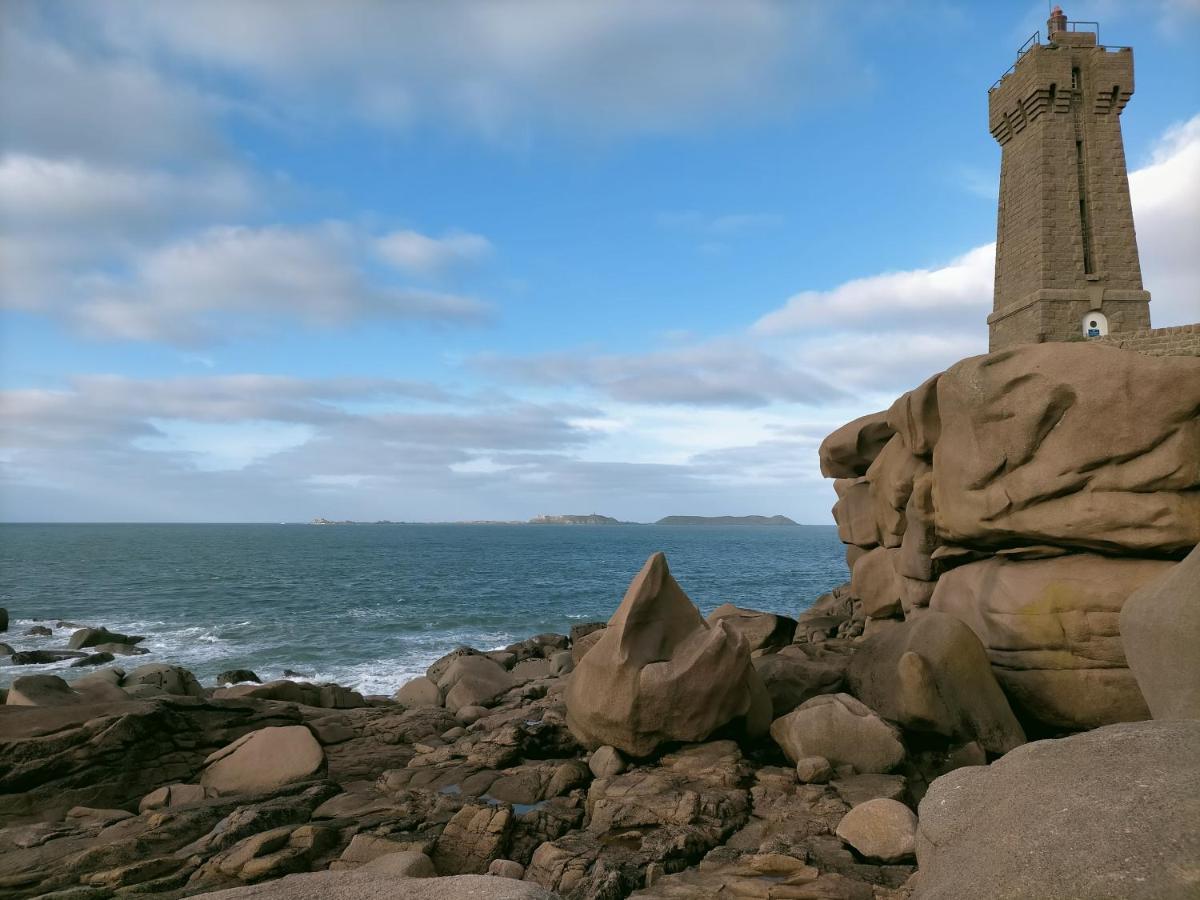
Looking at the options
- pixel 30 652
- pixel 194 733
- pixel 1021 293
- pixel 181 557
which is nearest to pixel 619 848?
pixel 194 733

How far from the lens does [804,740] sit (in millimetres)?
10719

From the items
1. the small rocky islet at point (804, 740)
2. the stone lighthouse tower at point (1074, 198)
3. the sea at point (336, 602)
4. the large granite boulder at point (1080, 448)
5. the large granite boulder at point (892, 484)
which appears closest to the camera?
the small rocky islet at point (804, 740)

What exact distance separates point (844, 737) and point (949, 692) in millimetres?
1931

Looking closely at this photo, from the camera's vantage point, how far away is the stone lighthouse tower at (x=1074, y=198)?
25.6 meters

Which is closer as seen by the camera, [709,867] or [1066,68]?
[709,867]

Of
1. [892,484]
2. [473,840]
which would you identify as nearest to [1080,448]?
[892,484]

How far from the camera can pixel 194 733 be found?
41.5 ft

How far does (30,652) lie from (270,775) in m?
22.6

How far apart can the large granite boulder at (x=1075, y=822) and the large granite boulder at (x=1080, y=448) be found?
628cm

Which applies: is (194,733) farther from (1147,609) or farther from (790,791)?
(1147,609)

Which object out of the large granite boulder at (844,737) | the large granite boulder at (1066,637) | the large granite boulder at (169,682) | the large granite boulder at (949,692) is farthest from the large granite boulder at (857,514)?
the large granite boulder at (169,682)

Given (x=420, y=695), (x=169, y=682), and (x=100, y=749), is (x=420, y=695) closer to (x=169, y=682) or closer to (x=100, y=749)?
(x=169, y=682)

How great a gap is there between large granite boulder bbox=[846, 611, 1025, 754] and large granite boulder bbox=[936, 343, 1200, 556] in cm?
245

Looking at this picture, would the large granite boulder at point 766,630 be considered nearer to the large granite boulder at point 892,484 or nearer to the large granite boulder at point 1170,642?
the large granite boulder at point 892,484
